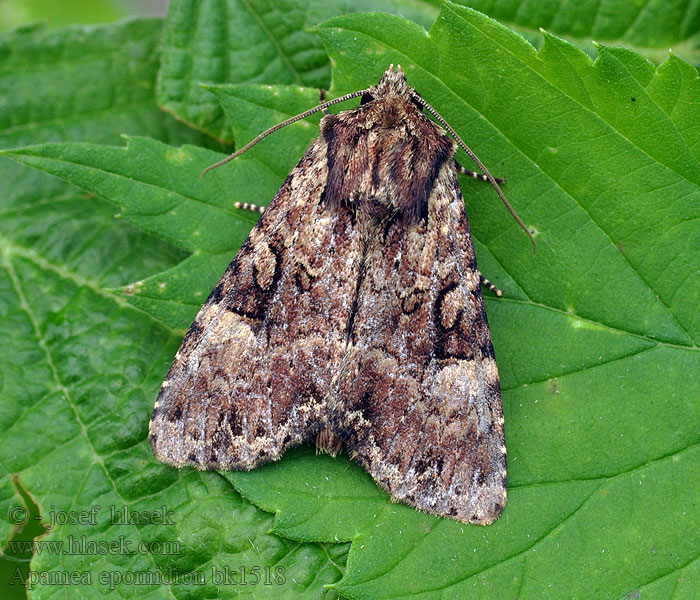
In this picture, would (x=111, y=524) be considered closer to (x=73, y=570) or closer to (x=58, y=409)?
(x=73, y=570)

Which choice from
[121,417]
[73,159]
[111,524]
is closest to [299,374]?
[121,417]

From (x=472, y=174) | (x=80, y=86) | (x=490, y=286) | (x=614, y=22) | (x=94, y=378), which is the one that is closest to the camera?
(x=490, y=286)

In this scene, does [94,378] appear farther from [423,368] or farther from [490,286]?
[490,286]

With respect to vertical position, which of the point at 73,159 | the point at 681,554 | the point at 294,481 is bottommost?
the point at 294,481

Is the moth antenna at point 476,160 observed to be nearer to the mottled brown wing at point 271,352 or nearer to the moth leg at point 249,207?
the mottled brown wing at point 271,352

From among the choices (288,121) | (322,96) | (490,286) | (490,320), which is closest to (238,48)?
(322,96)
